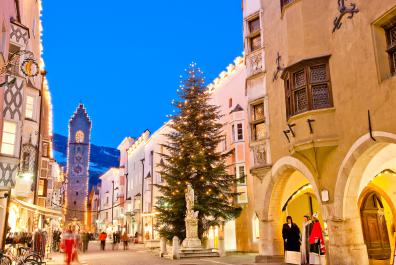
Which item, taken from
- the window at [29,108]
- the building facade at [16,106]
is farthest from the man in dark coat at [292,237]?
the window at [29,108]

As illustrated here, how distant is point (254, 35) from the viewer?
2198cm

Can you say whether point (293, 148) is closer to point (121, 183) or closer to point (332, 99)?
point (332, 99)

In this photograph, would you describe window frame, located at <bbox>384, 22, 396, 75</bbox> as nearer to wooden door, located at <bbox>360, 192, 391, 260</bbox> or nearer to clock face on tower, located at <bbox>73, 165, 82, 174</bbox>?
wooden door, located at <bbox>360, 192, 391, 260</bbox>

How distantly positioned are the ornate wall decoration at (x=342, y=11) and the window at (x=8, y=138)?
49.1ft

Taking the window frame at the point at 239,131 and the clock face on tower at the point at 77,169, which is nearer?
the window frame at the point at 239,131

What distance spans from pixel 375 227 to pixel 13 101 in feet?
57.5

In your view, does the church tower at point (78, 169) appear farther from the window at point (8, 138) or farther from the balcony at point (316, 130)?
the balcony at point (316, 130)

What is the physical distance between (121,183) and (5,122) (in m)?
57.6

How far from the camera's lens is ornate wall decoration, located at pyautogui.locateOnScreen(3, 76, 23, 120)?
20219 mm

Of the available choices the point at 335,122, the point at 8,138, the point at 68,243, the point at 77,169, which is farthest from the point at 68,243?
the point at 77,169

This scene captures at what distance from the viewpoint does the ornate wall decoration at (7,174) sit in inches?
738

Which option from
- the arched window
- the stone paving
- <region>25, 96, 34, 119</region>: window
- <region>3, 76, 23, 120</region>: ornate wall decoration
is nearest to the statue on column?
the stone paving

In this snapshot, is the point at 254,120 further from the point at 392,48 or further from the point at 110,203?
the point at 110,203

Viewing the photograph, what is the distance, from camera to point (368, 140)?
1341cm
